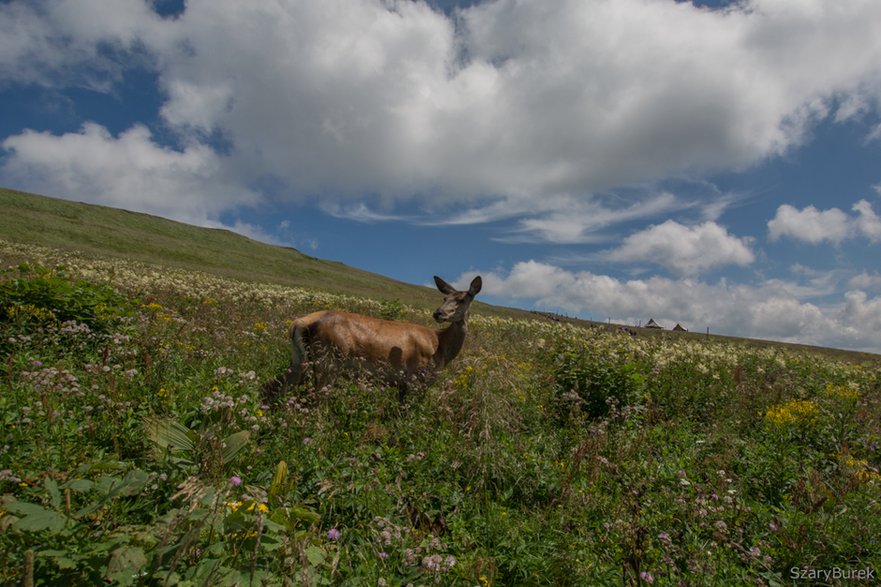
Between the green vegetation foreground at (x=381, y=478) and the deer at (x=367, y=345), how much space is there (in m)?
0.79

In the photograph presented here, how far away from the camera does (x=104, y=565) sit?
2537 mm

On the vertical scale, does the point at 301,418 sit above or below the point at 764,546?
above

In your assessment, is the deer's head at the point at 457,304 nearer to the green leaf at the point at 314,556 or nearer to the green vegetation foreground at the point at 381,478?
the green vegetation foreground at the point at 381,478

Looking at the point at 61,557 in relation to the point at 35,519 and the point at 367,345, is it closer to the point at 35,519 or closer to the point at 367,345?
the point at 35,519

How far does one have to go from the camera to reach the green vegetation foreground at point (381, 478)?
112 inches

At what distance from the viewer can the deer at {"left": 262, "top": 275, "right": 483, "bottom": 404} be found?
25.4 feet

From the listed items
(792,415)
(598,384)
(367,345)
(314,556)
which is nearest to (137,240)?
(367,345)

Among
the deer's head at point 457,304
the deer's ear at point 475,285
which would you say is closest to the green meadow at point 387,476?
the deer's head at point 457,304

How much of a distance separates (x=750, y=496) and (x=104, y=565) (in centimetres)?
650

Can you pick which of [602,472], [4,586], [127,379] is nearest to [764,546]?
[602,472]

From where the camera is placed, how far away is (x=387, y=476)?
4.73 metres

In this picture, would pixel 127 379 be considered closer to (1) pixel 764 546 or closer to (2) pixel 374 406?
(2) pixel 374 406

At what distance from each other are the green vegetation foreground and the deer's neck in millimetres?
1710

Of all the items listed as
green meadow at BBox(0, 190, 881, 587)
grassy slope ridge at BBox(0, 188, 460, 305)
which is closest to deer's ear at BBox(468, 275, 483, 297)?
green meadow at BBox(0, 190, 881, 587)
